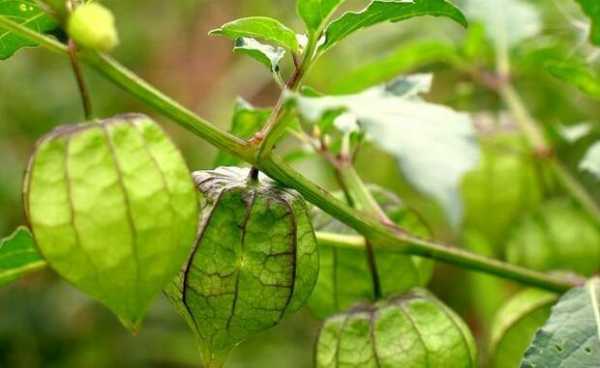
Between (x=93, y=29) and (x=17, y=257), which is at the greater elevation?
(x=93, y=29)

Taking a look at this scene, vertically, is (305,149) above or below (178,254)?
below

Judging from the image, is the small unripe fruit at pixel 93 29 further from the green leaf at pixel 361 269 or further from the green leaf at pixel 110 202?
the green leaf at pixel 361 269

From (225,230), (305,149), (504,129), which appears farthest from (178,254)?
(504,129)

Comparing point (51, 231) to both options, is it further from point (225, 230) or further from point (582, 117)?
point (582, 117)

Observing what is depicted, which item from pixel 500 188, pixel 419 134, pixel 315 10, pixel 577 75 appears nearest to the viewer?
pixel 419 134

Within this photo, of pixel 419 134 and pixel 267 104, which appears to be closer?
pixel 419 134

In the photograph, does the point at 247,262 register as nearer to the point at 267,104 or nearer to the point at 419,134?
the point at 419,134

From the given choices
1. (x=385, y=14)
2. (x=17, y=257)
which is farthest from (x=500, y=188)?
(x=17, y=257)

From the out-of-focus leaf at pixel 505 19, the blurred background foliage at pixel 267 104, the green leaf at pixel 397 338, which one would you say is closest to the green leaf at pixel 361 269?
the green leaf at pixel 397 338
